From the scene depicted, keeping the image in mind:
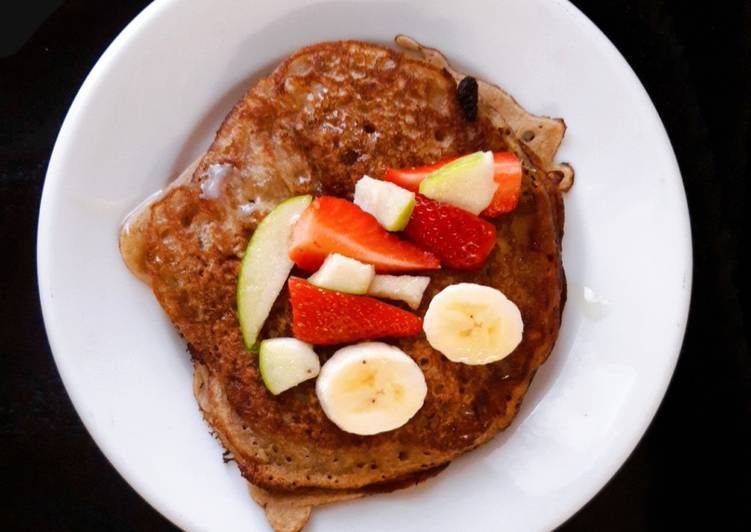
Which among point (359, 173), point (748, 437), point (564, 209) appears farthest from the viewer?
point (748, 437)

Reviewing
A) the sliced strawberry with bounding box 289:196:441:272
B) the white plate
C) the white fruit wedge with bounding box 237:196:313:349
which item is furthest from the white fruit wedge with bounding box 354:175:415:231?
the white plate

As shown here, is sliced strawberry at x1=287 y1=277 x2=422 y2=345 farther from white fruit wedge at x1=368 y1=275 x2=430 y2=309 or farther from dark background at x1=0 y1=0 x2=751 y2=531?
dark background at x1=0 y1=0 x2=751 y2=531

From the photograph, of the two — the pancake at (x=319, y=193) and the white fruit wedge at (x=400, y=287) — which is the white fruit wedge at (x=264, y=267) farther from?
the white fruit wedge at (x=400, y=287)

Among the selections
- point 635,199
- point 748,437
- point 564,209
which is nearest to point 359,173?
point 564,209

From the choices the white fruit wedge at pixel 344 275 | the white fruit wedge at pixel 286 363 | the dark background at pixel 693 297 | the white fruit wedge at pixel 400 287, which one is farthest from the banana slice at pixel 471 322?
the dark background at pixel 693 297

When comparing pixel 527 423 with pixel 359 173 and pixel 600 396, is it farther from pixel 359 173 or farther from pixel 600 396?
pixel 359 173

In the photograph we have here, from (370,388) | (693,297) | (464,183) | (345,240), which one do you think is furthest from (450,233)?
(693,297)
